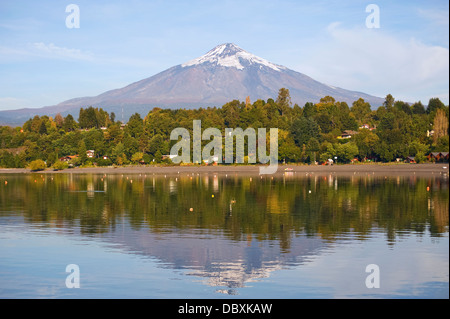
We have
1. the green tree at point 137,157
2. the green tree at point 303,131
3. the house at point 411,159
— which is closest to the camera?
the house at point 411,159

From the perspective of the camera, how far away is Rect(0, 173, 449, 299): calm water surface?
2581cm

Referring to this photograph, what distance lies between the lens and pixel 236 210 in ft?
184

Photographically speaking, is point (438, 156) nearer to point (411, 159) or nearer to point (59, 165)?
point (411, 159)

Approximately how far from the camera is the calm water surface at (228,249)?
25812 mm

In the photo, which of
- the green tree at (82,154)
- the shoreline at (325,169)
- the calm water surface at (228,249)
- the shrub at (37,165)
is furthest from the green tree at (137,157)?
the calm water surface at (228,249)

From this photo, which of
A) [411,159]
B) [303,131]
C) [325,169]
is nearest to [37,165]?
[303,131]

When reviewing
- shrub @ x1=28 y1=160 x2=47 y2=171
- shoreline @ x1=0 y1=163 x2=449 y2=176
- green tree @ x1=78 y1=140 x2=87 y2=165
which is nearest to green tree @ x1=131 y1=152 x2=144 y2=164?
green tree @ x1=78 y1=140 x2=87 y2=165

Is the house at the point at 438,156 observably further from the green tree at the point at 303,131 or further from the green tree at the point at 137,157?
the green tree at the point at 137,157

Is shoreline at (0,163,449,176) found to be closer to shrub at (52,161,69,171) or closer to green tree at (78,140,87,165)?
shrub at (52,161,69,171)

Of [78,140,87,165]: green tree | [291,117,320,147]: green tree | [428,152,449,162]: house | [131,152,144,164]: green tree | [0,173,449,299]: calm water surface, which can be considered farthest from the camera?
[78,140,87,165]: green tree

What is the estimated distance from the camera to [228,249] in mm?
34781

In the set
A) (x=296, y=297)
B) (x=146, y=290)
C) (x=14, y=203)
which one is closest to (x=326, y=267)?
(x=296, y=297)
